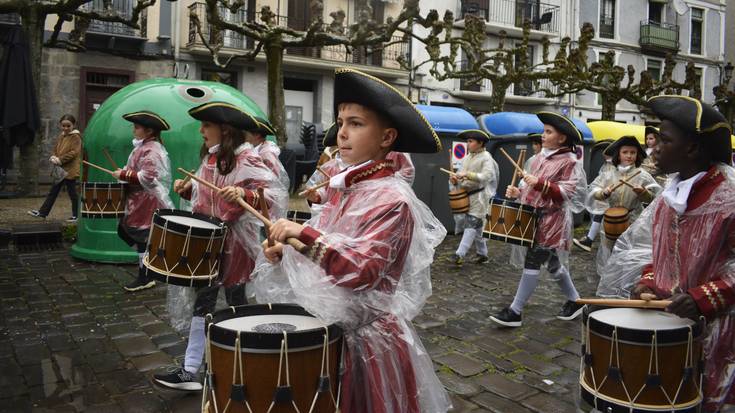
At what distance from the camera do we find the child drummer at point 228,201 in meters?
4.03

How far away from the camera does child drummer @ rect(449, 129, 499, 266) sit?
28.5ft

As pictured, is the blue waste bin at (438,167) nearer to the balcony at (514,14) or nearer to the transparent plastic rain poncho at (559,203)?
the transparent plastic rain poncho at (559,203)

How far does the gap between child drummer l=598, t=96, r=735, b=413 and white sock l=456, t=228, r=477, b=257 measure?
5.59 metres

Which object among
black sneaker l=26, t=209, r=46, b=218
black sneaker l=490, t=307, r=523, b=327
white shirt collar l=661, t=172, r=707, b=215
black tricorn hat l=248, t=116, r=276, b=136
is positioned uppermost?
black tricorn hat l=248, t=116, r=276, b=136

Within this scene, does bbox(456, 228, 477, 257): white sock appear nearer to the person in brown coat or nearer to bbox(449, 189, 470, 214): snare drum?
bbox(449, 189, 470, 214): snare drum

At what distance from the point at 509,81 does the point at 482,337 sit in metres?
17.1

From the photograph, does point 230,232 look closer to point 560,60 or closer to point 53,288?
point 53,288

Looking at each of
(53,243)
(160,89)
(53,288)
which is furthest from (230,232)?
(53,243)

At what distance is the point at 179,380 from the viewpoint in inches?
153

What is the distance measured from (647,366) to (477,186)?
648 centimetres

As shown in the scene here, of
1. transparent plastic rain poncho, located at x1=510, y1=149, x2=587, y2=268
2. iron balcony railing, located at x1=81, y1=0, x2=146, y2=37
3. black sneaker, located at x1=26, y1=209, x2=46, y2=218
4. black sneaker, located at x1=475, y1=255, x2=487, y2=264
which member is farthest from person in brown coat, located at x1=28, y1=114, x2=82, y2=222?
iron balcony railing, located at x1=81, y1=0, x2=146, y2=37

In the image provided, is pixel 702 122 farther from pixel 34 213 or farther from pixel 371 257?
pixel 34 213

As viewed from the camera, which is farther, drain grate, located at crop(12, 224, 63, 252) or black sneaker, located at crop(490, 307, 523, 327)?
drain grate, located at crop(12, 224, 63, 252)

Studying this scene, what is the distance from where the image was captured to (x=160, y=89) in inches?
307
